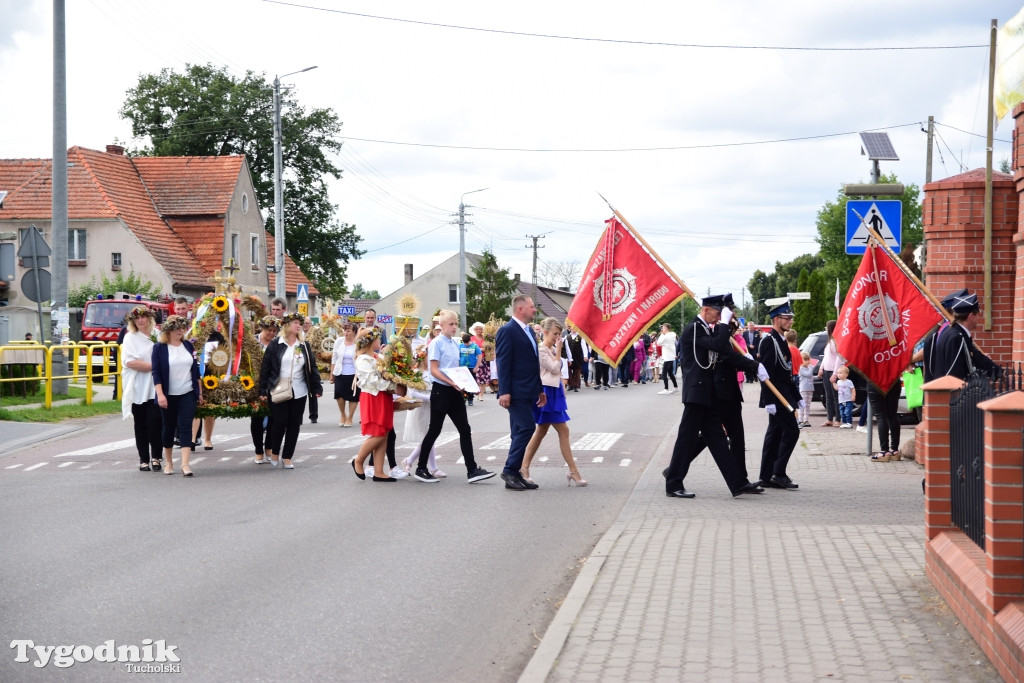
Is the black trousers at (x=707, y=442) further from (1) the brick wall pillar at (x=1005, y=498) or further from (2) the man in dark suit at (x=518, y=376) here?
(1) the brick wall pillar at (x=1005, y=498)

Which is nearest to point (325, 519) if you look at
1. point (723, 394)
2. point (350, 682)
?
point (723, 394)

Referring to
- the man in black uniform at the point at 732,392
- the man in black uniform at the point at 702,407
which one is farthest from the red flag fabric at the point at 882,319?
the man in black uniform at the point at 702,407

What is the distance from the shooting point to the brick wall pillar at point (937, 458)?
7.06 meters

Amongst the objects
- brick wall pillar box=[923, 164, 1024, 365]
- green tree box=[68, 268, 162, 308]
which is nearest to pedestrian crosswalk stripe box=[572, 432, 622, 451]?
brick wall pillar box=[923, 164, 1024, 365]

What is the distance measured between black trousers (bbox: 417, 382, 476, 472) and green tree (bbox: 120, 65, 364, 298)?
49315mm

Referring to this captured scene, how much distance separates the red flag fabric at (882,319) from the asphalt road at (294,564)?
290 centimetres

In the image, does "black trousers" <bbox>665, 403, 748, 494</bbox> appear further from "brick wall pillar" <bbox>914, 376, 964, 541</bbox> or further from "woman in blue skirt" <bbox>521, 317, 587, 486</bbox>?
"brick wall pillar" <bbox>914, 376, 964, 541</bbox>

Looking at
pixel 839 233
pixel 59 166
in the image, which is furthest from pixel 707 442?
pixel 839 233

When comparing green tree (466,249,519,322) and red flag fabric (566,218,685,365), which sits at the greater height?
green tree (466,249,519,322)

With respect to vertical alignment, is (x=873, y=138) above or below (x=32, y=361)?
above

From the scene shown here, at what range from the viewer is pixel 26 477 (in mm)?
13164

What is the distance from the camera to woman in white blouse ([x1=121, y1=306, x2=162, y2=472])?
13531 millimetres

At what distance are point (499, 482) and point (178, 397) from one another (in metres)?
3.83

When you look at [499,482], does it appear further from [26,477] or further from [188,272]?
[188,272]
